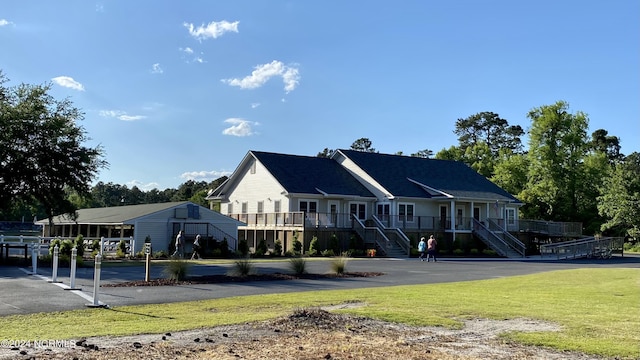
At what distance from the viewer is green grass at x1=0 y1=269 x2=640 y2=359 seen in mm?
8398

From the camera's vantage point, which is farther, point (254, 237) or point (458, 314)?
point (254, 237)

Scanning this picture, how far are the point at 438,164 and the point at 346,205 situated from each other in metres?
13.5

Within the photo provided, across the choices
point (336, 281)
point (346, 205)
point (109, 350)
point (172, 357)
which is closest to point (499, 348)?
point (172, 357)

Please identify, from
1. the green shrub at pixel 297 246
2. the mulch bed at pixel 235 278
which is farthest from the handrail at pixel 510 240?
the mulch bed at pixel 235 278

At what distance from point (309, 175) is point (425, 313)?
110ft

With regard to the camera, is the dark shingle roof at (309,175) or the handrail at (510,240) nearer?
the handrail at (510,240)

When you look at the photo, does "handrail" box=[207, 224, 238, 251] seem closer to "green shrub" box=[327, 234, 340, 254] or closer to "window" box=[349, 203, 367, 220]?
"green shrub" box=[327, 234, 340, 254]

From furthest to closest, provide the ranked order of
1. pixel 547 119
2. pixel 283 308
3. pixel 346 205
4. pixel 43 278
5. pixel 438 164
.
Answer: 1. pixel 547 119
2. pixel 438 164
3. pixel 346 205
4. pixel 43 278
5. pixel 283 308

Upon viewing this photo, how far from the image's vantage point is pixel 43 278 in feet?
57.7

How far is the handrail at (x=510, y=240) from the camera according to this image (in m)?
41.0

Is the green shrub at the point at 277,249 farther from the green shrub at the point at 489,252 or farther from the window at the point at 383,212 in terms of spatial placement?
the green shrub at the point at 489,252

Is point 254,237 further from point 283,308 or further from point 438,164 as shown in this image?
point 283,308

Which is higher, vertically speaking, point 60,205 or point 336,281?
point 60,205

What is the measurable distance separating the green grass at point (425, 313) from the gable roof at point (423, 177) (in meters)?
27.8
